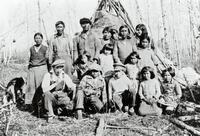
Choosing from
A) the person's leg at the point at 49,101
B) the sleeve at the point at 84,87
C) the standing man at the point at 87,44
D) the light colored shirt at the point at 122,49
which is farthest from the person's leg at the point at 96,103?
the standing man at the point at 87,44

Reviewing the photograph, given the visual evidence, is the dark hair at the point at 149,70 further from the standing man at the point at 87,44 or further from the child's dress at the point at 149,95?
the standing man at the point at 87,44

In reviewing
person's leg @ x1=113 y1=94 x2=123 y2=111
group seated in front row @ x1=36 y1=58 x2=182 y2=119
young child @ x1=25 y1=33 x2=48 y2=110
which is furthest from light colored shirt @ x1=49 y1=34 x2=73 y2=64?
person's leg @ x1=113 y1=94 x2=123 y2=111

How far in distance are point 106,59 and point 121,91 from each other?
2.68 ft

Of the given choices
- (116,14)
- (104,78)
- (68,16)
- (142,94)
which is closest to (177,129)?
(142,94)

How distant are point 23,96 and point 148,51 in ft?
9.88

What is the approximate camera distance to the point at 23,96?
6969mm

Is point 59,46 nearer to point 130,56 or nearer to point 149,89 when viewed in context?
point 130,56

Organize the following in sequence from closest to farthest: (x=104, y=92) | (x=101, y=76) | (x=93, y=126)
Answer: (x=93, y=126) < (x=104, y=92) < (x=101, y=76)

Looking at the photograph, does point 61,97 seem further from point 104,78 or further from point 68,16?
point 68,16

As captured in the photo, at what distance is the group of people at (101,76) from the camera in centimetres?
571

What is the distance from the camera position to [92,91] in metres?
5.76

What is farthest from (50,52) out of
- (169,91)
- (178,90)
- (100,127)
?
(178,90)

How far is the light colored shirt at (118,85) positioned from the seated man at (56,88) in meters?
0.74

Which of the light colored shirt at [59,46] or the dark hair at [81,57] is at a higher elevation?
the light colored shirt at [59,46]
